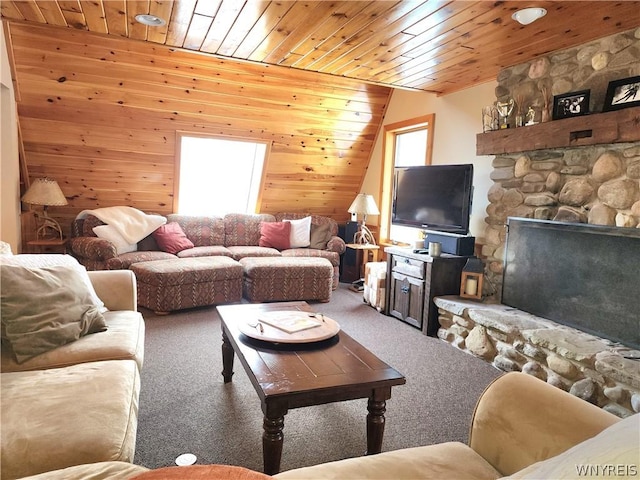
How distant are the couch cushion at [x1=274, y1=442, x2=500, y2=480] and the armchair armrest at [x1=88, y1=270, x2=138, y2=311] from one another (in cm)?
176

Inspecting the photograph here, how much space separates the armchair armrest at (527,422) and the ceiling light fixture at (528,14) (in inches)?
81.8

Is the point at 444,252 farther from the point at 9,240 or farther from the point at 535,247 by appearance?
the point at 9,240

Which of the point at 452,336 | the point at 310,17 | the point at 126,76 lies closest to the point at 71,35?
the point at 126,76

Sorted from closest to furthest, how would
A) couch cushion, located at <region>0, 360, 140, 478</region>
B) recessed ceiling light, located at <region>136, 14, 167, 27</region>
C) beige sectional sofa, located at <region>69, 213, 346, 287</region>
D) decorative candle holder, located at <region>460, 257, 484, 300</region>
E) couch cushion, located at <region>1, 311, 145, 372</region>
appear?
couch cushion, located at <region>0, 360, 140, 478</region>, couch cushion, located at <region>1, 311, 145, 372</region>, recessed ceiling light, located at <region>136, 14, 167, 27</region>, decorative candle holder, located at <region>460, 257, 484, 300</region>, beige sectional sofa, located at <region>69, 213, 346, 287</region>

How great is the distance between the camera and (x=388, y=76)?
3.80 m

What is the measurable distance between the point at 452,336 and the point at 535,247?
0.96m

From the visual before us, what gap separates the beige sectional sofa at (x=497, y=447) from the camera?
1.15 metres

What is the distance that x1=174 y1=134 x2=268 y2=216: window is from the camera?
17.3ft

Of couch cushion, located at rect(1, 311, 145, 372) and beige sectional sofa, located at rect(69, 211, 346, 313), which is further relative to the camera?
beige sectional sofa, located at rect(69, 211, 346, 313)

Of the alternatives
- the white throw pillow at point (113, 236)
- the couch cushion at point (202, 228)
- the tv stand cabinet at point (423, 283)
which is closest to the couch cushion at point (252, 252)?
the couch cushion at point (202, 228)

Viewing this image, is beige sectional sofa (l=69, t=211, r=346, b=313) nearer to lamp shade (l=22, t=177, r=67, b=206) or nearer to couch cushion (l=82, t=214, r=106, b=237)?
couch cushion (l=82, t=214, r=106, b=237)

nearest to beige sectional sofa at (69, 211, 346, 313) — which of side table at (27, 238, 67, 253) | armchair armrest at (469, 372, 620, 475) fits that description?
side table at (27, 238, 67, 253)

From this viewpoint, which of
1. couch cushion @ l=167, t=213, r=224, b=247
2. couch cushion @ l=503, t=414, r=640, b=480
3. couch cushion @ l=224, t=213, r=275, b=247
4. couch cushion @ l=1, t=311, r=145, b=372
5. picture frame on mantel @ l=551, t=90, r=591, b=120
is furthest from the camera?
couch cushion @ l=224, t=213, r=275, b=247

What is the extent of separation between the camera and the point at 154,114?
4480 mm
